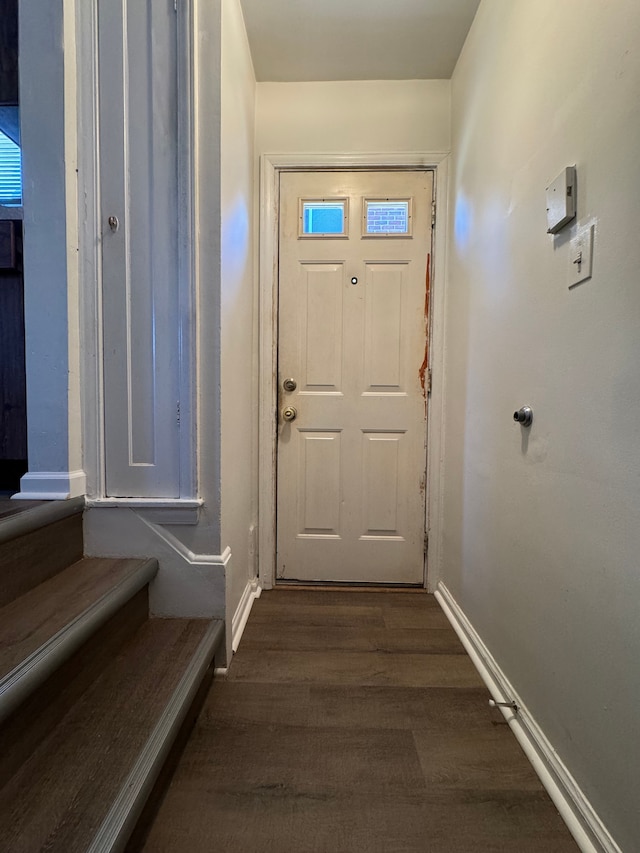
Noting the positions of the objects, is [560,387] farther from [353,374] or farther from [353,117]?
→ [353,117]

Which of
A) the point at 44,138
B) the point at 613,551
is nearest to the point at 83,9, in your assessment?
the point at 44,138

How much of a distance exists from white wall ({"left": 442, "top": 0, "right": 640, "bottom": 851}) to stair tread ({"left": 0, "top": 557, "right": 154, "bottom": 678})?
1.16 meters

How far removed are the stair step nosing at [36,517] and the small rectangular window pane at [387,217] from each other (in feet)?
5.75

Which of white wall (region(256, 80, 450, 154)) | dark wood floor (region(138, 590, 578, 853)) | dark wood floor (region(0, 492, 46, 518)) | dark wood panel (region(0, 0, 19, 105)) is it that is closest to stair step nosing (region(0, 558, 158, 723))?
dark wood floor (region(0, 492, 46, 518))

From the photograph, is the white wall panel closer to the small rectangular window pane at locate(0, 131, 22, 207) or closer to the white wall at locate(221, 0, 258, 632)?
the white wall at locate(221, 0, 258, 632)

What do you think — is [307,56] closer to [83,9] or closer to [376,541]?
[83,9]

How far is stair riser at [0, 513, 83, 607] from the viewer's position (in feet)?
3.29

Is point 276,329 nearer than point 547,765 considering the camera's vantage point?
No

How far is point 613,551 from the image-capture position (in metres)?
0.84

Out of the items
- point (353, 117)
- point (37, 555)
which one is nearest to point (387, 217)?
point (353, 117)

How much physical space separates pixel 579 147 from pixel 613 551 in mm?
908

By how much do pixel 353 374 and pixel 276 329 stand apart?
1.47ft

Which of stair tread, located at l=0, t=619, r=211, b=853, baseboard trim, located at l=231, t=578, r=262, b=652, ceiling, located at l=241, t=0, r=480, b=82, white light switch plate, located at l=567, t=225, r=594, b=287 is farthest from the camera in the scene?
ceiling, located at l=241, t=0, r=480, b=82

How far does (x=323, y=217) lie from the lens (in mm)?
2076
